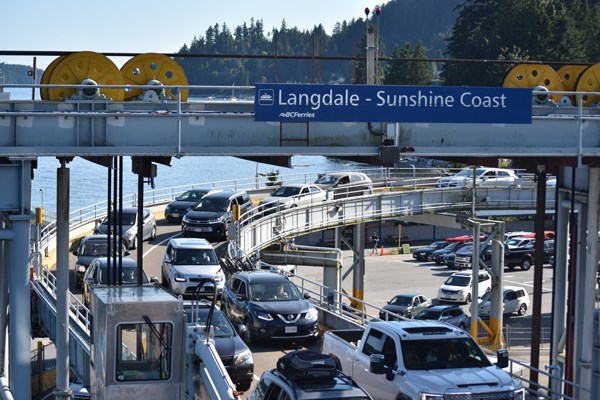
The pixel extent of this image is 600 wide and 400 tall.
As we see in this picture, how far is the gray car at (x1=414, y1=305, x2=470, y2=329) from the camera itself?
→ 39.5 m

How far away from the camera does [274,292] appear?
25.2 meters

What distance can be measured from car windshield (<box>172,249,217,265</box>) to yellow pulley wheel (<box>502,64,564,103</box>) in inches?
499

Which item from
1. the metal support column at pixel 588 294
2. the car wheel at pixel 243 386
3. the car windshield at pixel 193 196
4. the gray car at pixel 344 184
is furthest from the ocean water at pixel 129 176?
the metal support column at pixel 588 294

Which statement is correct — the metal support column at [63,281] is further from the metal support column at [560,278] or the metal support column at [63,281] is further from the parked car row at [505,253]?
the parked car row at [505,253]

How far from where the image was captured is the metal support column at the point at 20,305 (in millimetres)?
15859

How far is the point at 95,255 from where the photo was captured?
107 feet

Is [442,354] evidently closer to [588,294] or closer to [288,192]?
[588,294]

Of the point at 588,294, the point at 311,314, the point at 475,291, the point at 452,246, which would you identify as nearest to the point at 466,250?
the point at 452,246

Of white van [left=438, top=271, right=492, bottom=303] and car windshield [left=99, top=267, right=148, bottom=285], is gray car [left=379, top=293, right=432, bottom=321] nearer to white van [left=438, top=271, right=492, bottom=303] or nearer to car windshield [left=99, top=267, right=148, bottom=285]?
white van [left=438, top=271, right=492, bottom=303]

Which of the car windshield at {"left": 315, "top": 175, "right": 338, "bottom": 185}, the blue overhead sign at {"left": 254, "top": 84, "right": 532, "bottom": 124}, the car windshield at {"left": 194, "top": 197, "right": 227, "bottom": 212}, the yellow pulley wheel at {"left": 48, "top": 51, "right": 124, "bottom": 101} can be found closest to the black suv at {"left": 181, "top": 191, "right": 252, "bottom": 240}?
the car windshield at {"left": 194, "top": 197, "right": 227, "bottom": 212}

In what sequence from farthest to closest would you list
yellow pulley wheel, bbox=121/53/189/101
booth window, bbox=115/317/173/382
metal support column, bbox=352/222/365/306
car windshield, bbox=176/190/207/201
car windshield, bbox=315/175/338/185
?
car windshield, bbox=315/175/338/185
car windshield, bbox=176/190/207/201
metal support column, bbox=352/222/365/306
yellow pulley wheel, bbox=121/53/189/101
booth window, bbox=115/317/173/382

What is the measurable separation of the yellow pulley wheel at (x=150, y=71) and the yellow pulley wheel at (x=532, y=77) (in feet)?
19.6

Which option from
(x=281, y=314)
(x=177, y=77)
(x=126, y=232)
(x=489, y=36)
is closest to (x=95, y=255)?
(x=126, y=232)

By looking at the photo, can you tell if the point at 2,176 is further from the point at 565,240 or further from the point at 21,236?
the point at 565,240
